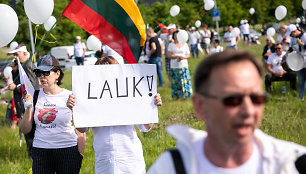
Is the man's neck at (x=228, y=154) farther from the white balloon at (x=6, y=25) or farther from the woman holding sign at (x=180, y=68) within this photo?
the woman holding sign at (x=180, y=68)

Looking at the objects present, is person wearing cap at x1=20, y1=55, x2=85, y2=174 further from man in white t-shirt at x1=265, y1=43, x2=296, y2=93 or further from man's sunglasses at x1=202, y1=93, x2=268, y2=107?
man in white t-shirt at x1=265, y1=43, x2=296, y2=93

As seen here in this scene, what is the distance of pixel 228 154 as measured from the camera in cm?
162

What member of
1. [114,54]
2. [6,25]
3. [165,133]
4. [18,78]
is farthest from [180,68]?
[6,25]

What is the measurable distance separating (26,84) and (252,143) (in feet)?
10.7

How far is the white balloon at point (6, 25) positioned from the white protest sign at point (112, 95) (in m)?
1.46

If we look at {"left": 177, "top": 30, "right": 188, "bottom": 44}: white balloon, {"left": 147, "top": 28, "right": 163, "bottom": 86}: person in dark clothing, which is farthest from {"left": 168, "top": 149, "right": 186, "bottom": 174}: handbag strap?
{"left": 147, "top": 28, "right": 163, "bottom": 86}: person in dark clothing

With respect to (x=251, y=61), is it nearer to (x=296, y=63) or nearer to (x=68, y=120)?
(x=68, y=120)

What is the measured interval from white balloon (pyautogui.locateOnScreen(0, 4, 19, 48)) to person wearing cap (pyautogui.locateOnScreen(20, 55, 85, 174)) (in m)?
0.78

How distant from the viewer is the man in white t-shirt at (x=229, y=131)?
1504 mm

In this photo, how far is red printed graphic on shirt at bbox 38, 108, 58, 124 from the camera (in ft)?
13.2

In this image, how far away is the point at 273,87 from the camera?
1082 centimetres

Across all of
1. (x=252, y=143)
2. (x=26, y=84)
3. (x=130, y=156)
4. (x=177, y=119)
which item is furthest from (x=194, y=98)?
(x=177, y=119)

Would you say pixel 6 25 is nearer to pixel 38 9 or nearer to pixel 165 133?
pixel 38 9

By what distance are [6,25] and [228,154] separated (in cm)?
369
